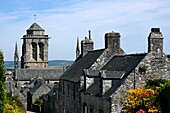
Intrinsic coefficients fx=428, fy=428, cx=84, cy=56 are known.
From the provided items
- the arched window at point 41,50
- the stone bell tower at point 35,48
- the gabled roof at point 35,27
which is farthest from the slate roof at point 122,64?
the gabled roof at point 35,27

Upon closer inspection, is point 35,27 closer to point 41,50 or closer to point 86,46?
point 41,50

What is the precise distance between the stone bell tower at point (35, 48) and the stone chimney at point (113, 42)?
83689 millimetres

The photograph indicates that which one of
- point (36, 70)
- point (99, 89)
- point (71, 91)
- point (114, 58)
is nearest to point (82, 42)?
point (71, 91)

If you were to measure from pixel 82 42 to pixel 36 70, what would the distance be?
61039mm

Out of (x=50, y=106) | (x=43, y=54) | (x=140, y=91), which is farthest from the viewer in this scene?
(x=43, y=54)

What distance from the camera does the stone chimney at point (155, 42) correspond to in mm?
27812

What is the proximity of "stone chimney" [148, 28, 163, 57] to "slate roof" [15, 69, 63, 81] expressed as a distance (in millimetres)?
72440

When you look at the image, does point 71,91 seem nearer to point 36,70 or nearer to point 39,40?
point 36,70

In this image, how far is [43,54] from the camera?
119 meters

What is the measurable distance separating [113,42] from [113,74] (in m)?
6.55

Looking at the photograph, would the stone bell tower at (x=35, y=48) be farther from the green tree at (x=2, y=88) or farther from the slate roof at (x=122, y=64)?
the green tree at (x=2, y=88)

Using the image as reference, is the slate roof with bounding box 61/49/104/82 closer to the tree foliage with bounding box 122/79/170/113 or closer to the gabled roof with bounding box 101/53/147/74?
the gabled roof with bounding box 101/53/147/74

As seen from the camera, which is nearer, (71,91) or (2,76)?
(2,76)

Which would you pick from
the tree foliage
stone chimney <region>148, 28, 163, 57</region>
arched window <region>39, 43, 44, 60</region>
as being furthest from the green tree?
arched window <region>39, 43, 44, 60</region>
